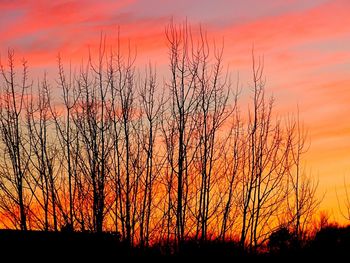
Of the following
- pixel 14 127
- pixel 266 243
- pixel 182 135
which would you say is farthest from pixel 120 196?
pixel 266 243

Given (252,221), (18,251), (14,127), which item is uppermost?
(14,127)

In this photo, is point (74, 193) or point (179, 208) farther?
point (74, 193)

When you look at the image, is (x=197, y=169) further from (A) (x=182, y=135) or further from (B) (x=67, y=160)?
(B) (x=67, y=160)

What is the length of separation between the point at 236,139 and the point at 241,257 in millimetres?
3086

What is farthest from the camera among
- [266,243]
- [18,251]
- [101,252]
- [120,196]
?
[266,243]

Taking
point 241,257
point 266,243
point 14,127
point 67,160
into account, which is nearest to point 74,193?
point 67,160

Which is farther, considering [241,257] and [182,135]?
[241,257]

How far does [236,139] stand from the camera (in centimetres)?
1698

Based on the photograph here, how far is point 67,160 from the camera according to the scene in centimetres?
1656

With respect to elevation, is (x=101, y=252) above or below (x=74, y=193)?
below

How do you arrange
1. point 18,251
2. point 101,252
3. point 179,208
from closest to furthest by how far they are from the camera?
point 18,251 → point 101,252 → point 179,208

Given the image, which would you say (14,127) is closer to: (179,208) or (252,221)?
(179,208)

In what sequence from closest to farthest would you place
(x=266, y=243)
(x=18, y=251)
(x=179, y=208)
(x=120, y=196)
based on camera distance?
(x=18, y=251), (x=179, y=208), (x=120, y=196), (x=266, y=243)

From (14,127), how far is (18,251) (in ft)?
14.7
